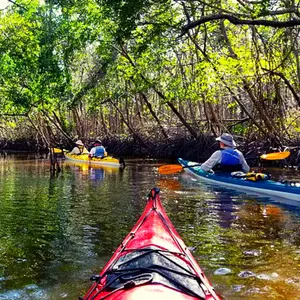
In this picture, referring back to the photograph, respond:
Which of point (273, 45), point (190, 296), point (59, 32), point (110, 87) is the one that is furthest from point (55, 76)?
point (190, 296)

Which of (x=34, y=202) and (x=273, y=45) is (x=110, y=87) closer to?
(x=273, y=45)

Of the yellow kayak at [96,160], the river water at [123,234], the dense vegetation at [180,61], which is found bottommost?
the river water at [123,234]

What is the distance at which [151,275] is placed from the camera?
2934 mm

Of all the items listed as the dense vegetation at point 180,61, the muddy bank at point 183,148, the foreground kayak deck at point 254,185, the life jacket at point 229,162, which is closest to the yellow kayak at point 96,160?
the dense vegetation at point 180,61

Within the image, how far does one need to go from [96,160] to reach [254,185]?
9.20 metres

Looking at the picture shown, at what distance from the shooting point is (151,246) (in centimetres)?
374

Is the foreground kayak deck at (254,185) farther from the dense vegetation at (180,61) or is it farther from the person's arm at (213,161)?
the dense vegetation at (180,61)

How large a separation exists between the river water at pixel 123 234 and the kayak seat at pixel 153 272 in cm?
117

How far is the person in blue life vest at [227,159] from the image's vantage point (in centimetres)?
1050

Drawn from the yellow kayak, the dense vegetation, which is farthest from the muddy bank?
the yellow kayak

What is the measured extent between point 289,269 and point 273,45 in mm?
11016

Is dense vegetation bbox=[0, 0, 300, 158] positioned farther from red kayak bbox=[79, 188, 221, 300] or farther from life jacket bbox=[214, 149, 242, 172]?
red kayak bbox=[79, 188, 221, 300]

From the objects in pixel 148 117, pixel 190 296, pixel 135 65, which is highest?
pixel 135 65

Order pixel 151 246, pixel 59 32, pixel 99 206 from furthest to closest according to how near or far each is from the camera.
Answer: pixel 59 32
pixel 99 206
pixel 151 246
